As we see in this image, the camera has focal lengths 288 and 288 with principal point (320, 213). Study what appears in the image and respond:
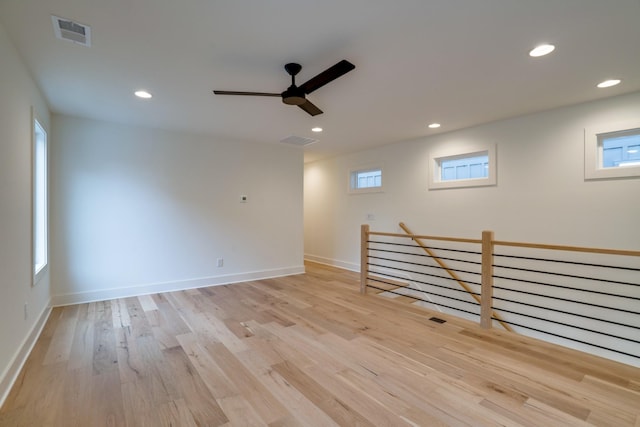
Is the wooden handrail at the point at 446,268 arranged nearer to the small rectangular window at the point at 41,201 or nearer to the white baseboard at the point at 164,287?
the white baseboard at the point at 164,287

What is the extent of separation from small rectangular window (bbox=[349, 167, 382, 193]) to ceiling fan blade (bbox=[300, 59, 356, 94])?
3420 millimetres

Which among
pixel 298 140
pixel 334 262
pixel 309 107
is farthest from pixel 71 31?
pixel 334 262

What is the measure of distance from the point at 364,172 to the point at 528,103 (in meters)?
3.06

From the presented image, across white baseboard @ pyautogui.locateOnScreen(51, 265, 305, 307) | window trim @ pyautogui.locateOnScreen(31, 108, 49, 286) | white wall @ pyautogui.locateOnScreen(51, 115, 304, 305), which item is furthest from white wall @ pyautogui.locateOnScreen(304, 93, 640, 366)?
window trim @ pyautogui.locateOnScreen(31, 108, 49, 286)

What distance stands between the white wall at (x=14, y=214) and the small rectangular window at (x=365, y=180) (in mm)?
4756

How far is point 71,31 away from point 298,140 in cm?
333

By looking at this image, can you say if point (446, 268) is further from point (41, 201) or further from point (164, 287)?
point (41, 201)

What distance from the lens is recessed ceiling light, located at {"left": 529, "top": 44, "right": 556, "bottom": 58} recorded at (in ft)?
7.09

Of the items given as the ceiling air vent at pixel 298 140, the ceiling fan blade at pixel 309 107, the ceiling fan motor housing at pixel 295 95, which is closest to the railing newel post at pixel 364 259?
the ceiling air vent at pixel 298 140

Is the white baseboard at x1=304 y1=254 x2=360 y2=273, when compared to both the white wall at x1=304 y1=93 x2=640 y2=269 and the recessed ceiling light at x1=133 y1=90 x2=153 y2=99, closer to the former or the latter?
the white wall at x1=304 y1=93 x2=640 y2=269

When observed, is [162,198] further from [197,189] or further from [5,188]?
[5,188]

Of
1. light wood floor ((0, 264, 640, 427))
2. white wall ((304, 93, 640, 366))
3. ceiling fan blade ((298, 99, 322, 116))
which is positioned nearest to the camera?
light wood floor ((0, 264, 640, 427))

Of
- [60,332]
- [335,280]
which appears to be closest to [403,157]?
[335,280]

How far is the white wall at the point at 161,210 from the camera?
3770mm
